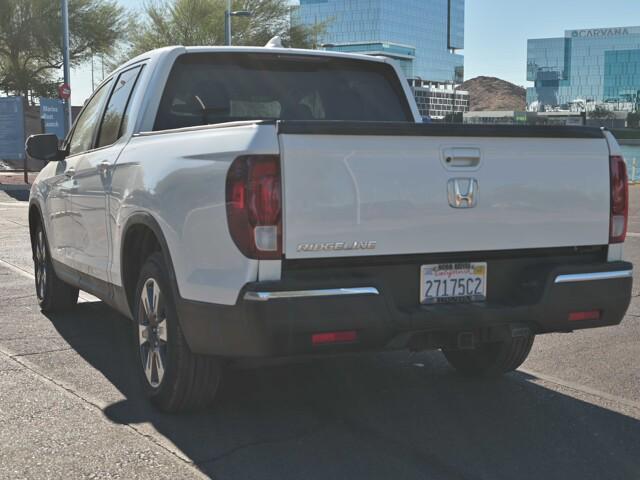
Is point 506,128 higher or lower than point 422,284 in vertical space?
higher

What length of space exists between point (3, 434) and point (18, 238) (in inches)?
374

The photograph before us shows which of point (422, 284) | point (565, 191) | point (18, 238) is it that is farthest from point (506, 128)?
point (18, 238)

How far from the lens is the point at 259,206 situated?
365cm

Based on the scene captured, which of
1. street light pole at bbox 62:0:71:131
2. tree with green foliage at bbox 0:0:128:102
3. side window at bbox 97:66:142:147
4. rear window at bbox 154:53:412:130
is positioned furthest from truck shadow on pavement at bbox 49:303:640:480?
tree with green foliage at bbox 0:0:128:102

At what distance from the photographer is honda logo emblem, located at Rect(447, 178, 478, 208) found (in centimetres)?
396

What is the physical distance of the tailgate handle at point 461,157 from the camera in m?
3.92

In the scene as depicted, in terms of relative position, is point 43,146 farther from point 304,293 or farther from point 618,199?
point 618,199

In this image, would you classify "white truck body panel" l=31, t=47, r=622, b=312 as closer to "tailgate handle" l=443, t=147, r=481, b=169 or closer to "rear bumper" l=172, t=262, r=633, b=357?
"tailgate handle" l=443, t=147, r=481, b=169

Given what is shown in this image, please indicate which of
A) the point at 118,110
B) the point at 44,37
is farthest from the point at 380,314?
the point at 44,37

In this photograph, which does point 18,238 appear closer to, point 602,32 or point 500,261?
point 500,261

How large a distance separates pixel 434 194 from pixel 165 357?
1.56 m

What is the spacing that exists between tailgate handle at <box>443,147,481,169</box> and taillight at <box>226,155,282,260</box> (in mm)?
793

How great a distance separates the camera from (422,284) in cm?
397

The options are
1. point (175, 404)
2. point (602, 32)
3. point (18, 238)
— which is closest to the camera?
point (175, 404)
